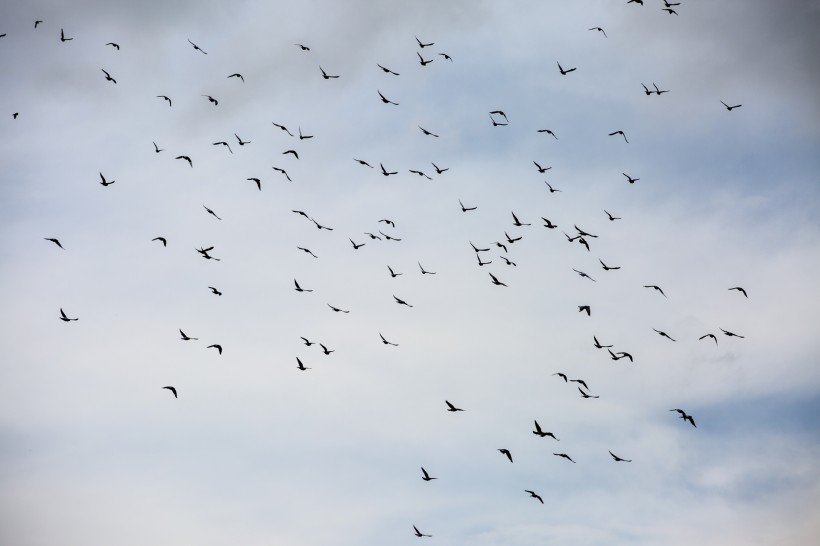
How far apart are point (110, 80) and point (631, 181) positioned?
188 feet

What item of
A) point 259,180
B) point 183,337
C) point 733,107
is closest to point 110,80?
point 259,180

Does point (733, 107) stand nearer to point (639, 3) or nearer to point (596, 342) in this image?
point (639, 3)

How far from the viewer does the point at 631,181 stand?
10725 cm

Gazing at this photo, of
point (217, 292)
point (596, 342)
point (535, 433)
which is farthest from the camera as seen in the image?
point (217, 292)

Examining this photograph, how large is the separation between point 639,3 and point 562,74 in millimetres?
10311

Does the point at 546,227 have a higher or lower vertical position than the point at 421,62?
lower

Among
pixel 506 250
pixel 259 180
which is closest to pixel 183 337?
pixel 259 180

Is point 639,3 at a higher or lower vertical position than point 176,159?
higher

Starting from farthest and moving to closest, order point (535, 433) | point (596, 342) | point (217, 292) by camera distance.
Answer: point (217, 292) → point (596, 342) → point (535, 433)

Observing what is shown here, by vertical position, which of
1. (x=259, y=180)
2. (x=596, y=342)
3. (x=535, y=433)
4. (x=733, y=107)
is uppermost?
(x=733, y=107)

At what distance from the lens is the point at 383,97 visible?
103 metres

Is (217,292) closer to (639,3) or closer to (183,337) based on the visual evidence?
(183,337)

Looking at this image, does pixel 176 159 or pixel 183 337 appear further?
pixel 176 159

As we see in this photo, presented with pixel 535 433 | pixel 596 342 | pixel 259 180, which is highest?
pixel 259 180
